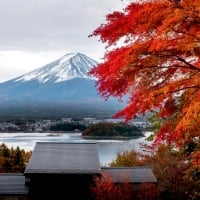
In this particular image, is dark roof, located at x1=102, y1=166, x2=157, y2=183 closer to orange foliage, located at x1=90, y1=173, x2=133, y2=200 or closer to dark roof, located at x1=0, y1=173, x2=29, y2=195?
orange foliage, located at x1=90, y1=173, x2=133, y2=200

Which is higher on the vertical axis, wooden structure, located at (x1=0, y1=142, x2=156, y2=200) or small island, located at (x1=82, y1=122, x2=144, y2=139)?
wooden structure, located at (x1=0, y1=142, x2=156, y2=200)

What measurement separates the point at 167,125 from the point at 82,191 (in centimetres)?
1006

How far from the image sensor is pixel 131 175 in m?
22.6

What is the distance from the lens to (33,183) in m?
20.0

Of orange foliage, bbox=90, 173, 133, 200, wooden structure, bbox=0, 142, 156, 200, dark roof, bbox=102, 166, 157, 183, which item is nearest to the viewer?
orange foliage, bbox=90, 173, 133, 200

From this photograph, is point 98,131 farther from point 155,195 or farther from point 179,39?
point 179,39

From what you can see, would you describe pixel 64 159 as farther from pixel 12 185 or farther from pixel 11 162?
pixel 11 162

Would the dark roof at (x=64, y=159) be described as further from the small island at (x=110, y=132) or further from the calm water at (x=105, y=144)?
the small island at (x=110, y=132)

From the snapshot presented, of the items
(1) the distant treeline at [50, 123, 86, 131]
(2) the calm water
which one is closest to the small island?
(2) the calm water

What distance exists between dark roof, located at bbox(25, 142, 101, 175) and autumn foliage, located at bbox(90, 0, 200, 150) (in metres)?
10.9

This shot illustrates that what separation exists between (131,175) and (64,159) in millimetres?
3275

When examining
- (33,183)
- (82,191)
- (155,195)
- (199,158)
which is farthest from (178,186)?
(199,158)

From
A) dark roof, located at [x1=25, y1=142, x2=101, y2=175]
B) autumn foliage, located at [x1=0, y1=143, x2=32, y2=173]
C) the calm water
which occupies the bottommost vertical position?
the calm water

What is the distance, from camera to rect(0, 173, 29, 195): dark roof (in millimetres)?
19703
